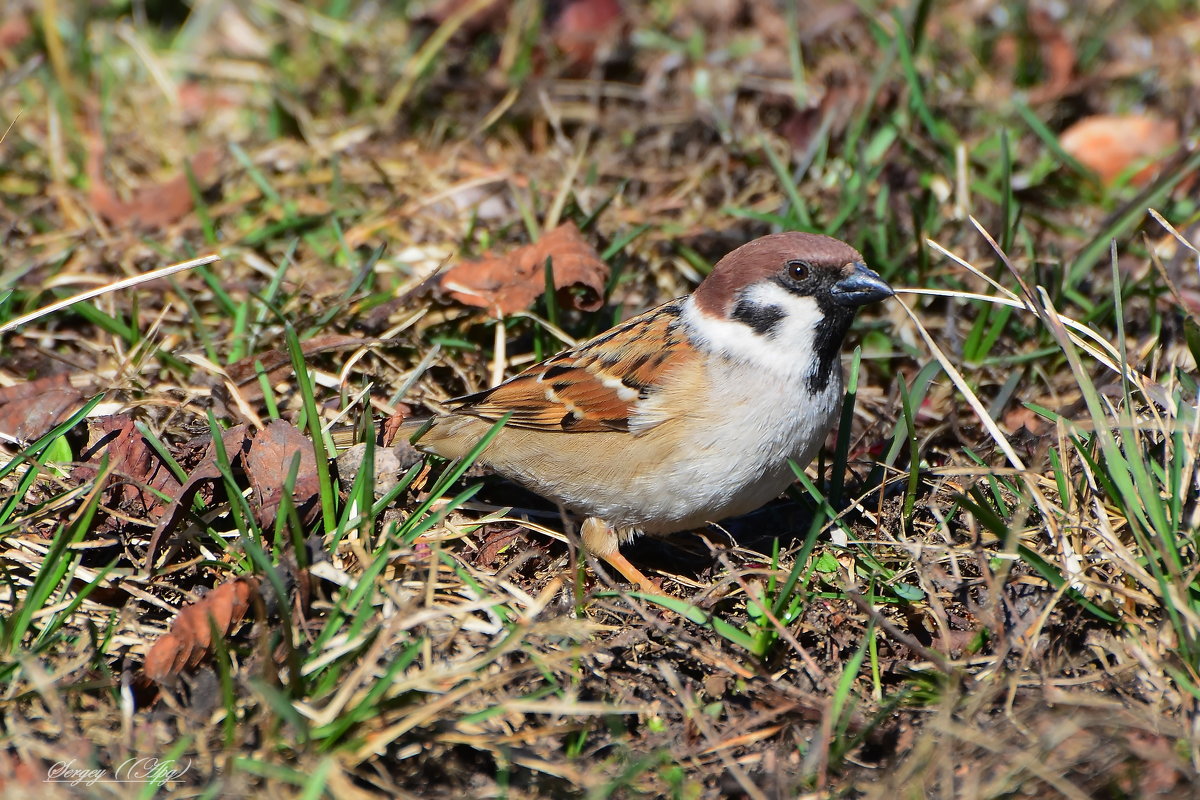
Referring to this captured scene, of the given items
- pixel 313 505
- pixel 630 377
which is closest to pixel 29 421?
pixel 313 505

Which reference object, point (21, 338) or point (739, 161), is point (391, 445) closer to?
point (21, 338)

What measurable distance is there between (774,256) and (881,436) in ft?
3.06

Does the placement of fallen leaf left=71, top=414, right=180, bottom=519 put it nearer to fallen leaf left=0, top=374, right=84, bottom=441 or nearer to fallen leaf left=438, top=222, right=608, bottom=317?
fallen leaf left=0, top=374, right=84, bottom=441

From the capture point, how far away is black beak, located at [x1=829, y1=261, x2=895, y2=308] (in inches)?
128

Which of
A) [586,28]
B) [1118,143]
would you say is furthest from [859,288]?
[586,28]

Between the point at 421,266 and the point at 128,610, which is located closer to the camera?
the point at 128,610

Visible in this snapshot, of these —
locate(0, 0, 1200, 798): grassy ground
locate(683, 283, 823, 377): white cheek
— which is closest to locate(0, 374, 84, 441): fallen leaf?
locate(0, 0, 1200, 798): grassy ground

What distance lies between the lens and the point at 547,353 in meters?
4.25

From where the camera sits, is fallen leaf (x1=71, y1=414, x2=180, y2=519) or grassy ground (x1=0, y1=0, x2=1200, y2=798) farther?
fallen leaf (x1=71, y1=414, x2=180, y2=519)

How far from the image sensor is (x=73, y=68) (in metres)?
5.58

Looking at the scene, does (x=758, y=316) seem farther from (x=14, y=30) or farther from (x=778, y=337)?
(x=14, y=30)

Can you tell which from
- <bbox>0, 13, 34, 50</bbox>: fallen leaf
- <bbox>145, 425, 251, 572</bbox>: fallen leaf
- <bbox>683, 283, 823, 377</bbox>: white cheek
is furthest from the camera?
<bbox>0, 13, 34, 50</bbox>: fallen leaf

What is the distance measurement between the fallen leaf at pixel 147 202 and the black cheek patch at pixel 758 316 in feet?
8.65

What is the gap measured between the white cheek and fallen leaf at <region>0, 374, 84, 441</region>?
204 centimetres
